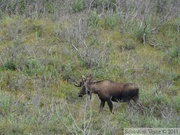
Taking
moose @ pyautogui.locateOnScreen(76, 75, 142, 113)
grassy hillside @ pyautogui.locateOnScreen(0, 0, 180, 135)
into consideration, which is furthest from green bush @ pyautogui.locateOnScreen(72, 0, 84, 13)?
moose @ pyautogui.locateOnScreen(76, 75, 142, 113)

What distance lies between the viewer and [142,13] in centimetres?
1634

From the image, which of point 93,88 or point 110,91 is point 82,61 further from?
point 110,91

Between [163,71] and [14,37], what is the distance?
4098 millimetres

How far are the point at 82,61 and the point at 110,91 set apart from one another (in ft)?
6.56

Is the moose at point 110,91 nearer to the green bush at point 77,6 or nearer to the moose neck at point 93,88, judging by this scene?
the moose neck at point 93,88

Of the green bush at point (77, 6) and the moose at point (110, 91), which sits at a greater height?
the green bush at point (77, 6)

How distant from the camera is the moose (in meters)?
11.2

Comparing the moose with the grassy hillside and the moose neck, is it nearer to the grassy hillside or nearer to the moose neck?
the moose neck

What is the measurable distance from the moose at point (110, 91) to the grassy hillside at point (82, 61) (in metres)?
0.21

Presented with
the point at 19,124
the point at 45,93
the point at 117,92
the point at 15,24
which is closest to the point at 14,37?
the point at 15,24

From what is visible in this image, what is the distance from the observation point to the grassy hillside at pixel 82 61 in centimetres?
1013

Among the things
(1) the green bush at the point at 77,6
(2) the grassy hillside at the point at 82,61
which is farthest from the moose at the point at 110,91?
(1) the green bush at the point at 77,6

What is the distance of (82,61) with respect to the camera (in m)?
13.2

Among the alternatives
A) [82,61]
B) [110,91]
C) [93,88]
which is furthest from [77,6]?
[110,91]
